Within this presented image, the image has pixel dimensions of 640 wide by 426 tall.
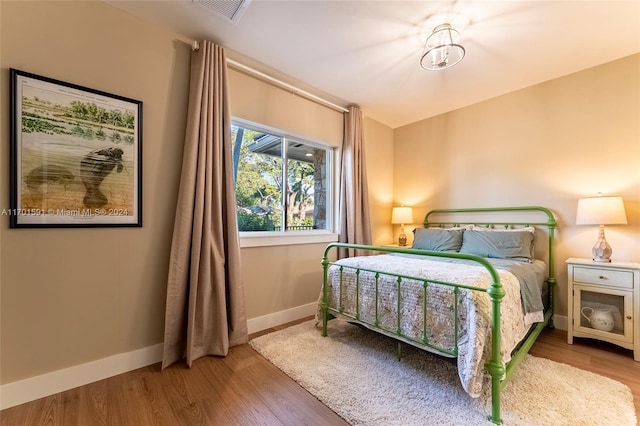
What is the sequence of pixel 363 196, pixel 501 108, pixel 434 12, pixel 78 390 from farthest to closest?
pixel 363 196 < pixel 501 108 < pixel 434 12 < pixel 78 390

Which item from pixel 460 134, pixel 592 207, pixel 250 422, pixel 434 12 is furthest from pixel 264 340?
pixel 460 134

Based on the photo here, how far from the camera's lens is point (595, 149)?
2.49m

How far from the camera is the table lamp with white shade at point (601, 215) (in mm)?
2133

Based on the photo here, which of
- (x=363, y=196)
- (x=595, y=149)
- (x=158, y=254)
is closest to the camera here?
(x=158, y=254)

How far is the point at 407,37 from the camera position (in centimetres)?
209

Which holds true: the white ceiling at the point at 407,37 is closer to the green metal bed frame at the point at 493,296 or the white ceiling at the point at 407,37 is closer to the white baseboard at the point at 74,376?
the green metal bed frame at the point at 493,296

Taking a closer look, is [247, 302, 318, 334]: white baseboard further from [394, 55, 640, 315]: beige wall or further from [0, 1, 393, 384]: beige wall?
[394, 55, 640, 315]: beige wall

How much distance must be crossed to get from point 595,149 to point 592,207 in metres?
0.68

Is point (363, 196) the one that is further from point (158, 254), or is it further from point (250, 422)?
point (250, 422)

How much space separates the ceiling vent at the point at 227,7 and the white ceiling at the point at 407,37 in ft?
0.14

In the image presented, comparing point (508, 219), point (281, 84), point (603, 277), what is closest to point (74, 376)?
point (281, 84)

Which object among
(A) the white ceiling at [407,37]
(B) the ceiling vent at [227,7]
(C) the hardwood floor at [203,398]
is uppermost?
(B) the ceiling vent at [227,7]

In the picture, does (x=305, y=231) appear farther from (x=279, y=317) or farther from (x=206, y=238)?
(x=206, y=238)

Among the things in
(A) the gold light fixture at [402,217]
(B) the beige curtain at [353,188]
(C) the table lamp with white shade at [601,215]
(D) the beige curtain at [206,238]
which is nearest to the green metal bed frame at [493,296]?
(A) the gold light fixture at [402,217]
